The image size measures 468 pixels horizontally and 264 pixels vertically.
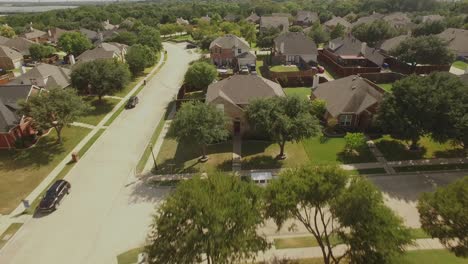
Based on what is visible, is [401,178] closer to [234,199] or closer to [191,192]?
[234,199]

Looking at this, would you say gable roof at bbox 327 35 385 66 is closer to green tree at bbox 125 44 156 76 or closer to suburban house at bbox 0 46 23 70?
green tree at bbox 125 44 156 76

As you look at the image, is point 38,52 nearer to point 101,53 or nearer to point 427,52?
point 101,53

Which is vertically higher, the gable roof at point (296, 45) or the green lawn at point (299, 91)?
the gable roof at point (296, 45)

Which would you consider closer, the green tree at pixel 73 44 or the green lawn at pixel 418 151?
the green lawn at pixel 418 151

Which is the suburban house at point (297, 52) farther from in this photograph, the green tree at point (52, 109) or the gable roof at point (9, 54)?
the gable roof at point (9, 54)

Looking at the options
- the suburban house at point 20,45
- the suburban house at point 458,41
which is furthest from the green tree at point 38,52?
the suburban house at point 458,41

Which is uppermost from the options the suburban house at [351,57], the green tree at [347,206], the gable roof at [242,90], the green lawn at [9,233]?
the green tree at [347,206]

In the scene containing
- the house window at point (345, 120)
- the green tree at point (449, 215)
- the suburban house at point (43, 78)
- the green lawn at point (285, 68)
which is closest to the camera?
the green tree at point (449, 215)
